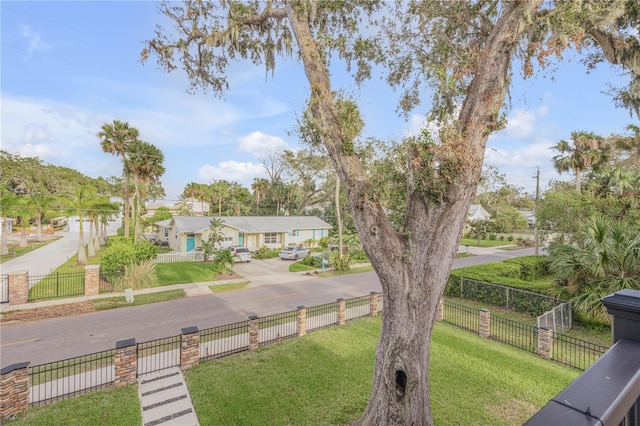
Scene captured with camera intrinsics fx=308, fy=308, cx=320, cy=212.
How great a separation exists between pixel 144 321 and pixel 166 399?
5.62m

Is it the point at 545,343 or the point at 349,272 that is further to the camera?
the point at 349,272

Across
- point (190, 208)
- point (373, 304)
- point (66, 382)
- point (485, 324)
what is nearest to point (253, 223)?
point (190, 208)

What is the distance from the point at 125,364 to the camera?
23.8 ft

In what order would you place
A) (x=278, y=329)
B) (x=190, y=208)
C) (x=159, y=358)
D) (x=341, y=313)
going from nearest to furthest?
(x=159, y=358) < (x=278, y=329) < (x=341, y=313) < (x=190, y=208)

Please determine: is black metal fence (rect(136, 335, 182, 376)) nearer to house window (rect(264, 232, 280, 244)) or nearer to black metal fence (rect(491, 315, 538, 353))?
black metal fence (rect(491, 315, 538, 353))

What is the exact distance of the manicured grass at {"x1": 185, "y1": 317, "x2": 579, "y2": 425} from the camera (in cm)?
618

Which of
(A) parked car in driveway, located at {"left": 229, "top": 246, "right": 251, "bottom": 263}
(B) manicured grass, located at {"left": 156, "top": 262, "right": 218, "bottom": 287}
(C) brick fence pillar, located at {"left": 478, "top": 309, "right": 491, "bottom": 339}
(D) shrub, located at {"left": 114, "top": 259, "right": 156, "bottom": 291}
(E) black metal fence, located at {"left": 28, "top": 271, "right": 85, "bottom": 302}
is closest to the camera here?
(C) brick fence pillar, located at {"left": 478, "top": 309, "right": 491, "bottom": 339}

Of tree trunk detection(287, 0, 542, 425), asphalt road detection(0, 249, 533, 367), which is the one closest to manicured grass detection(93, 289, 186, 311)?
asphalt road detection(0, 249, 533, 367)

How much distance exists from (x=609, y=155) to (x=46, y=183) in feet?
212

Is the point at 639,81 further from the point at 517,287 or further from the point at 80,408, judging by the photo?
the point at 80,408

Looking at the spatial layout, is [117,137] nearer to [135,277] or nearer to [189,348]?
[135,277]


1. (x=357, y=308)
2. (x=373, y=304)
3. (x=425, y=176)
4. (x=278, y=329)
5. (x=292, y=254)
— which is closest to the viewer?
(x=425, y=176)

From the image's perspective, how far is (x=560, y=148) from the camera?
910 inches

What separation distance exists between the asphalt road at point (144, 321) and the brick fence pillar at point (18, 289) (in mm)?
2974
